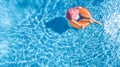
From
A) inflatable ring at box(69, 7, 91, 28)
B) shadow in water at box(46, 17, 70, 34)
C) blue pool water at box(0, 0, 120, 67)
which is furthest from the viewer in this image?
shadow in water at box(46, 17, 70, 34)

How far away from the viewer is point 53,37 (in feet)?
21.9

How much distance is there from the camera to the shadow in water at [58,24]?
266 inches

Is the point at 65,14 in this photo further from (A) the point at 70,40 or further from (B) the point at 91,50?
(B) the point at 91,50

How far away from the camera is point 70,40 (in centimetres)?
670

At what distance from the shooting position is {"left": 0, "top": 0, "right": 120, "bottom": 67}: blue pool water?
21.2 feet

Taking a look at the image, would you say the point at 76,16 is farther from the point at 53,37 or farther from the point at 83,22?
the point at 53,37

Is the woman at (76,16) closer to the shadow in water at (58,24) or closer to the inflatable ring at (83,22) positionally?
the inflatable ring at (83,22)

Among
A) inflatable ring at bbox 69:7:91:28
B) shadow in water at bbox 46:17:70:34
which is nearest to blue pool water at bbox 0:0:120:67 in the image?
shadow in water at bbox 46:17:70:34

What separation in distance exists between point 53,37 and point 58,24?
37cm

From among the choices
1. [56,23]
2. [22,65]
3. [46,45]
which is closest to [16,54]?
[22,65]

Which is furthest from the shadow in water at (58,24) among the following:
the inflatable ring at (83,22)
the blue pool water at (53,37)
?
the inflatable ring at (83,22)

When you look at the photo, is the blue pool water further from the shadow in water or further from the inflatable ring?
the inflatable ring

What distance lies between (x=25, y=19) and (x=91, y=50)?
178 centimetres

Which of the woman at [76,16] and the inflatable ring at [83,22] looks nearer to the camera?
the woman at [76,16]
